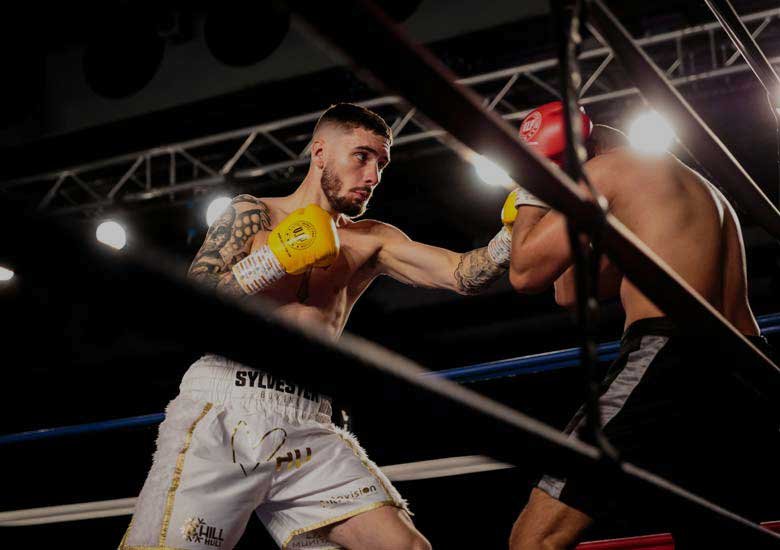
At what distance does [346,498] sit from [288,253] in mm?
559

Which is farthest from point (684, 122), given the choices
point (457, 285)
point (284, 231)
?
point (457, 285)

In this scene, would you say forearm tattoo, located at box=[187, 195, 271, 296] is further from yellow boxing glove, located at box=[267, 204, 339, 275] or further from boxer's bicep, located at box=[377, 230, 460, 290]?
boxer's bicep, located at box=[377, 230, 460, 290]

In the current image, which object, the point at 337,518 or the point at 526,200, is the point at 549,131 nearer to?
the point at 526,200

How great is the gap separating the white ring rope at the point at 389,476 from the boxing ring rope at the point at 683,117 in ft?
2.96

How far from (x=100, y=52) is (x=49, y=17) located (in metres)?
0.85

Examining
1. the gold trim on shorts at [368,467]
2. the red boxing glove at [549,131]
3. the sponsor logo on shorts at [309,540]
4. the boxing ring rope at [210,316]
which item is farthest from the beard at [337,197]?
the boxing ring rope at [210,316]

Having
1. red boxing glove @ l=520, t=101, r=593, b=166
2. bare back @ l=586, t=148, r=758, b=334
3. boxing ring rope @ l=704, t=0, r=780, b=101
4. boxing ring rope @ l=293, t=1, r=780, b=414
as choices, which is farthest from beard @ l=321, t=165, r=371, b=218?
boxing ring rope @ l=293, t=1, r=780, b=414

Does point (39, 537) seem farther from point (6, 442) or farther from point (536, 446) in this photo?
point (536, 446)

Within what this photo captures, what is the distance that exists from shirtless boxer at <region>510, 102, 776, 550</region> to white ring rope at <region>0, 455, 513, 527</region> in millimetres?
420

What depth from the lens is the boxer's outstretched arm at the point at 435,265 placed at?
234 centimetres

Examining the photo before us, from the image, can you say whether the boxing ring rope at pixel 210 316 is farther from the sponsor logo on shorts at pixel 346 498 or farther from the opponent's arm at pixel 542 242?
the sponsor logo on shorts at pixel 346 498

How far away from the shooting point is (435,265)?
7.93 ft

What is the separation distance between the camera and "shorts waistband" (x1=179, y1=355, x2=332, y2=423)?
2.01 metres

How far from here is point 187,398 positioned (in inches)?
80.0
